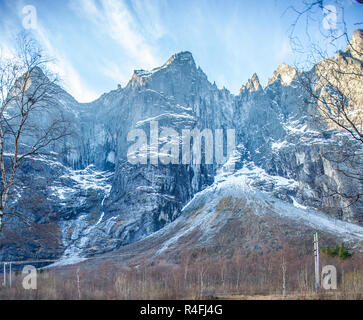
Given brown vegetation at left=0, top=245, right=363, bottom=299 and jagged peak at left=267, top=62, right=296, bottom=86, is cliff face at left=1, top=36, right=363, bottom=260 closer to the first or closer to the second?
jagged peak at left=267, top=62, right=296, bottom=86

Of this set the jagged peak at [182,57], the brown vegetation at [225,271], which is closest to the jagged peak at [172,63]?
the jagged peak at [182,57]

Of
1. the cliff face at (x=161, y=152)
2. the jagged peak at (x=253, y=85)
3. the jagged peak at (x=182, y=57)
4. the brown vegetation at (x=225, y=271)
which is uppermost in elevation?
the jagged peak at (x=182, y=57)

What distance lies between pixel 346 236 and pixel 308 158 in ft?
161

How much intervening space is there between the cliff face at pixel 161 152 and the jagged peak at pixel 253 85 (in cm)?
57

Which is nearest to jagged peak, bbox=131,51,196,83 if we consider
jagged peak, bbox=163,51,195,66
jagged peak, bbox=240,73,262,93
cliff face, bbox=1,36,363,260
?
jagged peak, bbox=163,51,195,66

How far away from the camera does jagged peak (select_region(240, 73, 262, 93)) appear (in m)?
154

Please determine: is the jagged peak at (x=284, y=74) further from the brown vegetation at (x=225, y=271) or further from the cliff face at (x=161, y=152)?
the brown vegetation at (x=225, y=271)

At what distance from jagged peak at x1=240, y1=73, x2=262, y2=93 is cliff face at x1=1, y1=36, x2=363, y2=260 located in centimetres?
57

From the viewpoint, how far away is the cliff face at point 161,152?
107m
